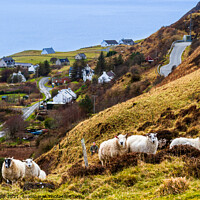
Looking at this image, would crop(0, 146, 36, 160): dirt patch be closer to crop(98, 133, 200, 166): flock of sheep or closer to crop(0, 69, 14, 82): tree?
crop(98, 133, 200, 166): flock of sheep

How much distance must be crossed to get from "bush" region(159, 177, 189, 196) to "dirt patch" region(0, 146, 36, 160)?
37803mm

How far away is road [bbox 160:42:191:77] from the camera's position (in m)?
60.1

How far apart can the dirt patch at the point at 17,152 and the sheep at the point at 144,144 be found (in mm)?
31247

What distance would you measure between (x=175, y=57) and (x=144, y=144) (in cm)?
5949

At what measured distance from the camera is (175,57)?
69312mm

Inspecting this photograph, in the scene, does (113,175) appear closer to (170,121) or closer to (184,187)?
(184,187)

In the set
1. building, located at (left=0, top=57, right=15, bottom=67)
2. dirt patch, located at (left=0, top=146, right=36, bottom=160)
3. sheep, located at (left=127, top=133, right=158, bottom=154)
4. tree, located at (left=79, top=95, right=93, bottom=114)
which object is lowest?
dirt patch, located at (left=0, top=146, right=36, bottom=160)

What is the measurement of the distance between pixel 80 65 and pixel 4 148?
79727mm

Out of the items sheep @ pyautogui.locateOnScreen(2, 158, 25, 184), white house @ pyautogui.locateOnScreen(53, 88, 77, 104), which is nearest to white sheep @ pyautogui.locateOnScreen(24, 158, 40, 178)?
sheep @ pyautogui.locateOnScreen(2, 158, 25, 184)

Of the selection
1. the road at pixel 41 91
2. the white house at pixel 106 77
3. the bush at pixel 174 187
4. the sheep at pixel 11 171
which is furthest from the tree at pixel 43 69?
the bush at pixel 174 187

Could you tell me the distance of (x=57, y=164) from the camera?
25500 mm

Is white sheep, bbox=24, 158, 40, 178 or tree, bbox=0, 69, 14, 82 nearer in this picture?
white sheep, bbox=24, 158, 40, 178

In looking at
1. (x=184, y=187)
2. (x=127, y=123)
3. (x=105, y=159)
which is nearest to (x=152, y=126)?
(x=127, y=123)

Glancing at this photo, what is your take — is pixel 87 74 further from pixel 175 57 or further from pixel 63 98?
pixel 175 57
